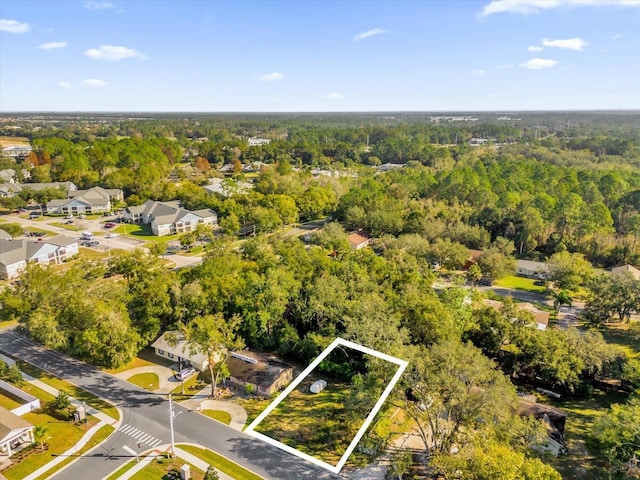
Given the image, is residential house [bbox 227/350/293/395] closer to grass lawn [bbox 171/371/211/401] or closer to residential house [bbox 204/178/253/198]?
grass lawn [bbox 171/371/211/401]

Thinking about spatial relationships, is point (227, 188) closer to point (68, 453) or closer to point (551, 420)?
point (68, 453)

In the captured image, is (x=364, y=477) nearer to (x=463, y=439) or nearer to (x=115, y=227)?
(x=463, y=439)

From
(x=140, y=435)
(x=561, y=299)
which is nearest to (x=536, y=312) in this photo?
(x=561, y=299)

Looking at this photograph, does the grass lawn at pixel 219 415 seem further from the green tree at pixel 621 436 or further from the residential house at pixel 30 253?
the residential house at pixel 30 253

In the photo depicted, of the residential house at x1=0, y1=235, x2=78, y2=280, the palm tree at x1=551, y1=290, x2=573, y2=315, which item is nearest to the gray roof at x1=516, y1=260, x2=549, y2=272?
the palm tree at x1=551, y1=290, x2=573, y2=315

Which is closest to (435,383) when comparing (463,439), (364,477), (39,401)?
(463,439)

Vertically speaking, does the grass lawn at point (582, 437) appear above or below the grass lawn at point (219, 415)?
below

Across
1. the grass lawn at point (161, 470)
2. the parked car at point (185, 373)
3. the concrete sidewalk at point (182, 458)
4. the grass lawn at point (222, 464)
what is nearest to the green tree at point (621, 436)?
the grass lawn at point (222, 464)
